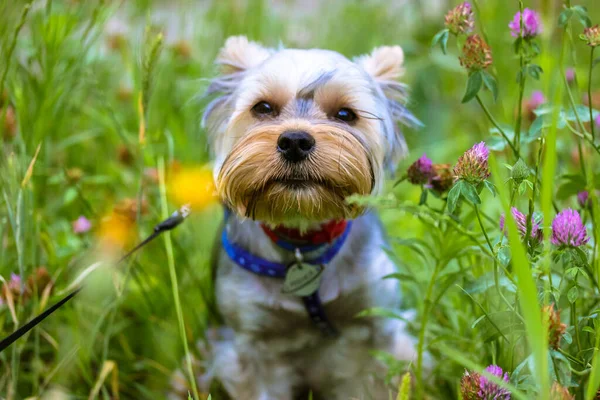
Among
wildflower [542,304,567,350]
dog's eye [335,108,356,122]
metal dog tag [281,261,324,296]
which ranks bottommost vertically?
metal dog tag [281,261,324,296]

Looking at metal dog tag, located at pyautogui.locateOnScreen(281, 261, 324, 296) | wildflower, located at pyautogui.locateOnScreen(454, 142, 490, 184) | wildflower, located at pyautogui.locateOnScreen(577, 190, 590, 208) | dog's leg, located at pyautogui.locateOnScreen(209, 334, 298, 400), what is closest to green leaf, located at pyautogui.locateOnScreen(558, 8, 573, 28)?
wildflower, located at pyautogui.locateOnScreen(454, 142, 490, 184)

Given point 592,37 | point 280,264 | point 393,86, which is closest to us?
point 592,37

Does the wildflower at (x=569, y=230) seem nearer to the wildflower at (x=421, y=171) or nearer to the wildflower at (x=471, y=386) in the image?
the wildflower at (x=471, y=386)

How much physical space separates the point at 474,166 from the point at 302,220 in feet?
2.64

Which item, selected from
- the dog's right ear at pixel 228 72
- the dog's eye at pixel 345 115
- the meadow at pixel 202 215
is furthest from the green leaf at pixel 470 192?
the dog's right ear at pixel 228 72

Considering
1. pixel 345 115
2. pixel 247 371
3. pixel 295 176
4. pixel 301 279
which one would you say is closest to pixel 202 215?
pixel 247 371

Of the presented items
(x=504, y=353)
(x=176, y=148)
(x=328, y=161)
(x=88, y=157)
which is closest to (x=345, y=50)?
(x=176, y=148)

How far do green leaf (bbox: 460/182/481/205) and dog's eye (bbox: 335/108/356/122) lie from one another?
0.78 metres

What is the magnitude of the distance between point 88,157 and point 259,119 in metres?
1.79

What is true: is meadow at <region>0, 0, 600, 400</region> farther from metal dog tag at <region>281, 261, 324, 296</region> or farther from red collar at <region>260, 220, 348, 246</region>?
metal dog tag at <region>281, 261, 324, 296</region>

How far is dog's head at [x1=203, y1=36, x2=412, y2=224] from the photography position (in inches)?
77.5

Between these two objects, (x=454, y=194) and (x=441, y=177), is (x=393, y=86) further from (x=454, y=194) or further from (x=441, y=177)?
(x=454, y=194)

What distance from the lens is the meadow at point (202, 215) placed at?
154 cm

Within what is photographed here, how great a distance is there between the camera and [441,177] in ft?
6.45
